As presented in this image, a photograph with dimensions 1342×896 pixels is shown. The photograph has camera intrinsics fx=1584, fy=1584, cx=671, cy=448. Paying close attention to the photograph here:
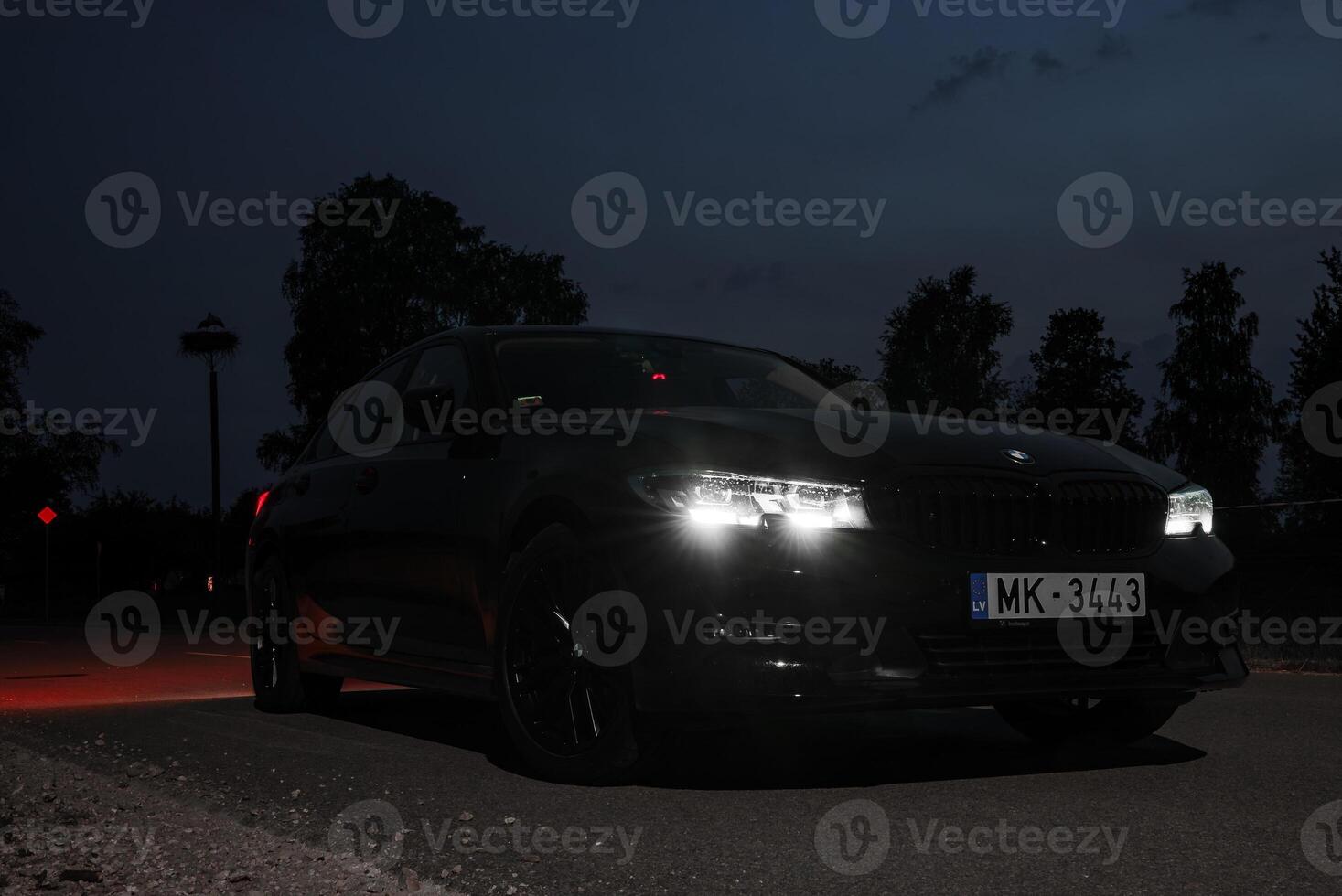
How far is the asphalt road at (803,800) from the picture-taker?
12.7 ft

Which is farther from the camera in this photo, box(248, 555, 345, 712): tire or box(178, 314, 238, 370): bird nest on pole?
box(178, 314, 238, 370): bird nest on pole

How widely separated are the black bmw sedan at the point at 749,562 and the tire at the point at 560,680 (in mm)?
10

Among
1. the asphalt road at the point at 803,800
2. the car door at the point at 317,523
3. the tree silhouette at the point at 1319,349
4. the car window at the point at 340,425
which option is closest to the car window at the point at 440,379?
the car window at the point at 340,425

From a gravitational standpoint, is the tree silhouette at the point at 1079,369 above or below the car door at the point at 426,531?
above

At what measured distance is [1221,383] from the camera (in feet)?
221

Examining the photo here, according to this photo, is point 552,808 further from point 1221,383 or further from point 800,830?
point 1221,383

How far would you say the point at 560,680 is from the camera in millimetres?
5270

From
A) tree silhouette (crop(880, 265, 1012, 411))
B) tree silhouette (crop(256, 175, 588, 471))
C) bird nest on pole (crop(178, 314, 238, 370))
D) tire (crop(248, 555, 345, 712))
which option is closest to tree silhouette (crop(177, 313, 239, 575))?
bird nest on pole (crop(178, 314, 238, 370))

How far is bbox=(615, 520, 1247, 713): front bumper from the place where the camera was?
15.7 feet

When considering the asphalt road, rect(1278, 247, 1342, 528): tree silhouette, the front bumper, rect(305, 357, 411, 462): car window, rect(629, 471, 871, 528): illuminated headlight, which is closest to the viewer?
the asphalt road

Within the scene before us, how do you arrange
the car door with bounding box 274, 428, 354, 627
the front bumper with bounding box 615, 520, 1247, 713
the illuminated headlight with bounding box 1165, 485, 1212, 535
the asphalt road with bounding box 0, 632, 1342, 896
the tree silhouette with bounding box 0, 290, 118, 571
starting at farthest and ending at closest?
1. the tree silhouette with bounding box 0, 290, 118, 571
2. the car door with bounding box 274, 428, 354, 627
3. the illuminated headlight with bounding box 1165, 485, 1212, 535
4. the front bumper with bounding box 615, 520, 1247, 713
5. the asphalt road with bounding box 0, 632, 1342, 896

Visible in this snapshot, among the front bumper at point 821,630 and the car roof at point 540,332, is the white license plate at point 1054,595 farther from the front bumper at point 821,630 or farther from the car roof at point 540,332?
the car roof at point 540,332

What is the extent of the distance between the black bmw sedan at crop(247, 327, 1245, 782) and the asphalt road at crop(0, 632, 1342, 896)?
0.31 metres

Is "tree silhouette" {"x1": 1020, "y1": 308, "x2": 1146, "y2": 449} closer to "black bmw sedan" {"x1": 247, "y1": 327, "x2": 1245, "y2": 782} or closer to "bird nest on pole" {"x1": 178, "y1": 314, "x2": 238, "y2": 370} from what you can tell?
"bird nest on pole" {"x1": 178, "y1": 314, "x2": 238, "y2": 370}
